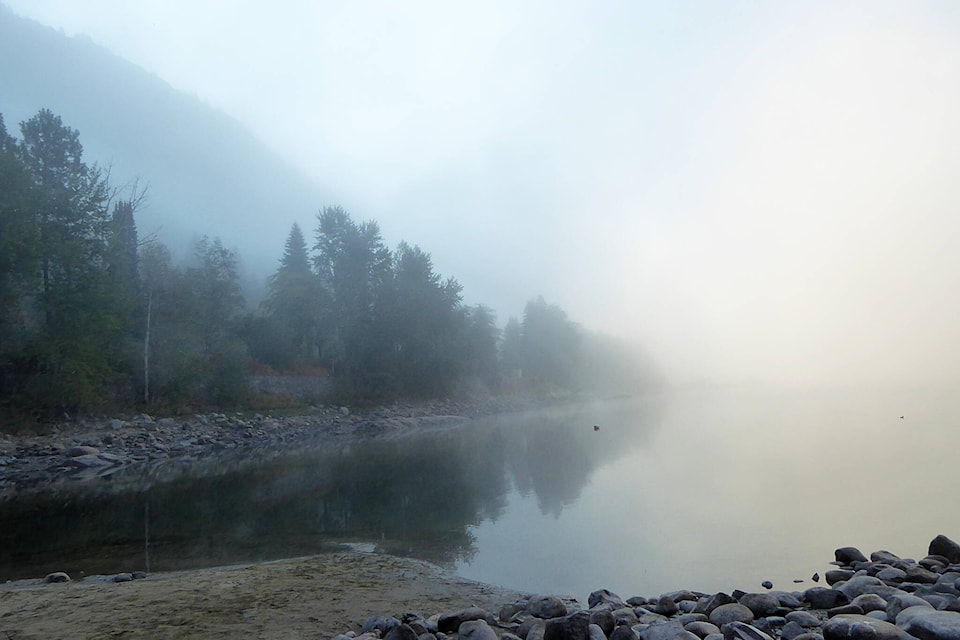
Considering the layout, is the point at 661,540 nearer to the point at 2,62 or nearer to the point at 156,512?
the point at 156,512

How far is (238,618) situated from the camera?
5.75 meters

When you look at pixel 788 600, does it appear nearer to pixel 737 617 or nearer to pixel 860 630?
pixel 737 617

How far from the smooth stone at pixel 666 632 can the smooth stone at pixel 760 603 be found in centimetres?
122

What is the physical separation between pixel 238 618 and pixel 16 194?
26.9 meters

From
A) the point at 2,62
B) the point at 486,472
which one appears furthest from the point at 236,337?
the point at 2,62

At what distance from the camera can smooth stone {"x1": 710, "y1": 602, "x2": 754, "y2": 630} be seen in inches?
217

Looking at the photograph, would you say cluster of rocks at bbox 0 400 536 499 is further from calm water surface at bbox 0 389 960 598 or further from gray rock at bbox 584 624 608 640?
gray rock at bbox 584 624 608 640

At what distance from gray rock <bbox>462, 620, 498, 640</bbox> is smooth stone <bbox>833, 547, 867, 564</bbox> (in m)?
6.01

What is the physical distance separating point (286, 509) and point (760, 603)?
1104 cm

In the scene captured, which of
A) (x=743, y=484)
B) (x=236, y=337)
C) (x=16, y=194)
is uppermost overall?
(x=16, y=194)

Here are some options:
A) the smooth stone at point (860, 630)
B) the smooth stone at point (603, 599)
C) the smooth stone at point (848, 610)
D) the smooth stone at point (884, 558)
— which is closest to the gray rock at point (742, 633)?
the smooth stone at point (860, 630)

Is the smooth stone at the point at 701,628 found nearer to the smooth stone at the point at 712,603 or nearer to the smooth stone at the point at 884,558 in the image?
the smooth stone at the point at 712,603

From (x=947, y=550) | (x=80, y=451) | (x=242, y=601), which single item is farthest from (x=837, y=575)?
(x=80, y=451)

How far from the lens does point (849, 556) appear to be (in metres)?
8.25
